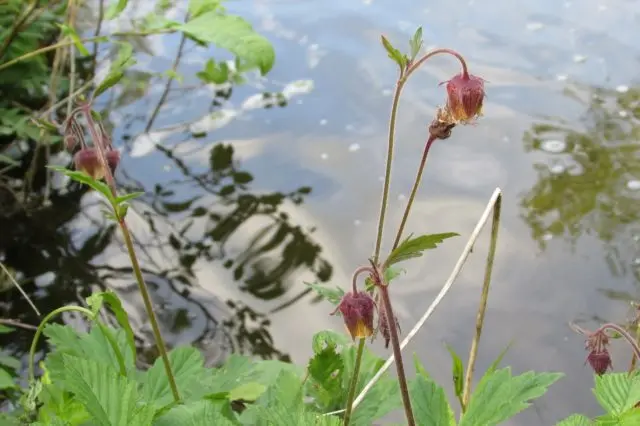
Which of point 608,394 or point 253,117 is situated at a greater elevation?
point 608,394

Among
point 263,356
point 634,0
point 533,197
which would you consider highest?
point 634,0

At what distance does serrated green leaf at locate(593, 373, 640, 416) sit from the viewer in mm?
640

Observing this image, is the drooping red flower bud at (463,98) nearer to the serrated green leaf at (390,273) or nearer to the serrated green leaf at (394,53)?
the serrated green leaf at (394,53)

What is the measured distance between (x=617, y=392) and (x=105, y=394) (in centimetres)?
51

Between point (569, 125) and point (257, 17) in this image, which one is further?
point (257, 17)

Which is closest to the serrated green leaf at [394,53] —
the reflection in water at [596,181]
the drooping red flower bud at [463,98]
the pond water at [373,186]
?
the drooping red flower bud at [463,98]

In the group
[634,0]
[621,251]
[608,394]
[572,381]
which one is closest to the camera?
[608,394]

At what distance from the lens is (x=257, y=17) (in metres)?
2.74

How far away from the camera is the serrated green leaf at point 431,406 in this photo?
79 cm

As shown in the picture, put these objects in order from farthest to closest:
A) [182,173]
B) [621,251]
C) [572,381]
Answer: [182,173]
[621,251]
[572,381]

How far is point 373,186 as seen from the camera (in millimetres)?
2027

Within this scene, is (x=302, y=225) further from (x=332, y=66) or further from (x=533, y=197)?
(x=332, y=66)

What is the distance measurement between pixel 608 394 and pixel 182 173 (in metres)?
1.62

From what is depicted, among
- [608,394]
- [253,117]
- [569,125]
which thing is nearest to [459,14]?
[569,125]
